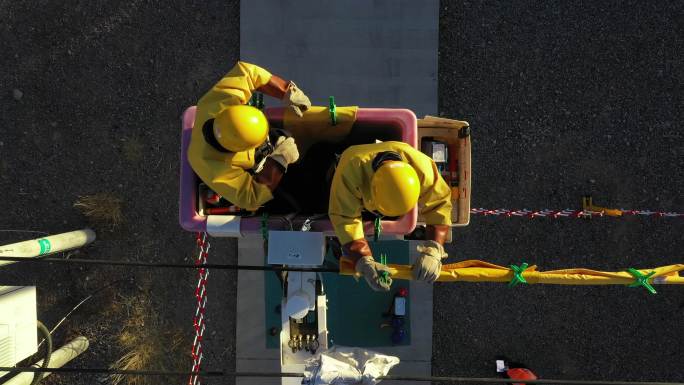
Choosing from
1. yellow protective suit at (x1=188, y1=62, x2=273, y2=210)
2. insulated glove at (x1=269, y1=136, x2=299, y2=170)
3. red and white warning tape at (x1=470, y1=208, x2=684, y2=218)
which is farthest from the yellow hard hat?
red and white warning tape at (x1=470, y1=208, x2=684, y2=218)

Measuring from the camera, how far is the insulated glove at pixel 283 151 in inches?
141

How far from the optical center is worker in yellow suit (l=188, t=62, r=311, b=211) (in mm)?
3176

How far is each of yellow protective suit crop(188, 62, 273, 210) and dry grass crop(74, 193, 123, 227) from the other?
95.4 inches

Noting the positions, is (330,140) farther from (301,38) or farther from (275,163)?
(301,38)

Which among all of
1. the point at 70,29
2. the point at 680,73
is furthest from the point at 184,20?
the point at 680,73

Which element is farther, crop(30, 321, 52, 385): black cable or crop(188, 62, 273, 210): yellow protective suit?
crop(30, 321, 52, 385): black cable

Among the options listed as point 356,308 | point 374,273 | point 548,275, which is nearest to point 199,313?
point 356,308

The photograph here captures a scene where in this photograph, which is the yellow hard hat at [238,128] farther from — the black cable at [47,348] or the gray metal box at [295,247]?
the black cable at [47,348]

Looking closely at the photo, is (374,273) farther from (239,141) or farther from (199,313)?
(199,313)

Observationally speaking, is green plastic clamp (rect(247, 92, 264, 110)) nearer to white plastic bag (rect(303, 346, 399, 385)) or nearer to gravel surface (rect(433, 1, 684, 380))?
white plastic bag (rect(303, 346, 399, 385))

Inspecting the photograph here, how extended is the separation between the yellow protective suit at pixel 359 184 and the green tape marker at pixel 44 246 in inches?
121

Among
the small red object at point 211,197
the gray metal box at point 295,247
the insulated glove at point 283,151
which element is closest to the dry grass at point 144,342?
the small red object at point 211,197

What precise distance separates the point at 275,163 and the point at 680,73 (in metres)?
5.10

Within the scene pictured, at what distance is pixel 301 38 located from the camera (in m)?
5.42
